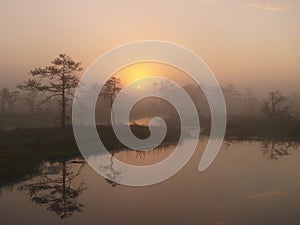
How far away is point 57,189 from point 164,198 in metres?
6.38

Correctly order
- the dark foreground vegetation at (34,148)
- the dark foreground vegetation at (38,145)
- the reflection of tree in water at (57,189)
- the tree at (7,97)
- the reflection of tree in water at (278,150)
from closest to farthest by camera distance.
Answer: the reflection of tree in water at (57,189) < the dark foreground vegetation at (34,148) < the dark foreground vegetation at (38,145) < the reflection of tree in water at (278,150) < the tree at (7,97)

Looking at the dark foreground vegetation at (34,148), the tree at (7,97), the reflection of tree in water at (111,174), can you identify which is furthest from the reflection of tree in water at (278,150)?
the tree at (7,97)

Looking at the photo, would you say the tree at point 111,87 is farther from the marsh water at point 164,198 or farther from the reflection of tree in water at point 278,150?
the marsh water at point 164,198

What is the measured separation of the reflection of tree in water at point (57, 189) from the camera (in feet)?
60.2

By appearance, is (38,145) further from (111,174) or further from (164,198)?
(164,198)

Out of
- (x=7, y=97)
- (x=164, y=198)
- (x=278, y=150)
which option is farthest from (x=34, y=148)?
(x=7, y=97)

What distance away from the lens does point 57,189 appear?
2230 centimetres

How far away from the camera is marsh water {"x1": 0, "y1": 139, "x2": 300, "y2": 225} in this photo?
641 inches

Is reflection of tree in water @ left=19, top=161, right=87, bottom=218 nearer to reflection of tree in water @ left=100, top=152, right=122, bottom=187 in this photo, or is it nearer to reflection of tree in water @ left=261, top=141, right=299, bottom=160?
reflection of tree in water @ left=100, top=152, right=122, bottom=187

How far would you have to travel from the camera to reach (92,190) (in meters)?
21.9

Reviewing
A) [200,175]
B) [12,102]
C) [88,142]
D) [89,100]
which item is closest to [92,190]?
[200,175]

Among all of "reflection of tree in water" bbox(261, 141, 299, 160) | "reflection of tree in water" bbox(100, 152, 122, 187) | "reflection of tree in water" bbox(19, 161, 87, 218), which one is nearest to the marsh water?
"reflection of tree in water" bbox(19, 161, 87, 218)

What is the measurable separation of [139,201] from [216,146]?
27223mm

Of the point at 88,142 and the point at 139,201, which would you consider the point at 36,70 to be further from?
the point at 139,201
